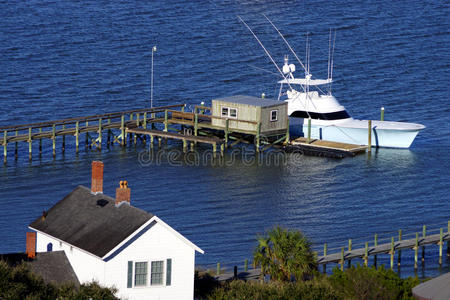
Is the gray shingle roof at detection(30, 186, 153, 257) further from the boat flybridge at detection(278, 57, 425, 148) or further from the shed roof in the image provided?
the boat flybridge at detection(278, 57, 425, 148)

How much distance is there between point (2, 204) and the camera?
196 feet

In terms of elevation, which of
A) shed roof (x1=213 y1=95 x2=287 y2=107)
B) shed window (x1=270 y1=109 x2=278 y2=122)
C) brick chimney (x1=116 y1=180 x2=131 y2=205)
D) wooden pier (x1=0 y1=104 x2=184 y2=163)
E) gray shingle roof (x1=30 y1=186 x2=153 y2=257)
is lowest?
gray shingle roof (x1=30 y1=186 x2=153 y2=257)

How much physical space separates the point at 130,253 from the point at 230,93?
49499 millimetres

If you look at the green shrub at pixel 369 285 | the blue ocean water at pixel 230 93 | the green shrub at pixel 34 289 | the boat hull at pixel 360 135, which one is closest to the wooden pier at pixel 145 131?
the blue ocean water at pixel 230 93

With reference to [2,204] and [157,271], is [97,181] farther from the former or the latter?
[2,204]

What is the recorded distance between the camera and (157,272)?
39.8 m

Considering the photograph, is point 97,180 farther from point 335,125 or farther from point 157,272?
point 335,125

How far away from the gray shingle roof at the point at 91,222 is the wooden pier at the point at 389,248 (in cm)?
1076

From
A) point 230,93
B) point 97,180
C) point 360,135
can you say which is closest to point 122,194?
point 97,180

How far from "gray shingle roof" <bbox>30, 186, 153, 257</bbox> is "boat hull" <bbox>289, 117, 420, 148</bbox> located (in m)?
32.8

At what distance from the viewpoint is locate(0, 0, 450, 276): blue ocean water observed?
58.4 metres

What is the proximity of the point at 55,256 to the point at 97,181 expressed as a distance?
3465mm

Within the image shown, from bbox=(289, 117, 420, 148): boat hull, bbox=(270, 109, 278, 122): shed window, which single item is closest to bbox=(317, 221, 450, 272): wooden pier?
bbox=(289, 117, 420, 148): boat hull

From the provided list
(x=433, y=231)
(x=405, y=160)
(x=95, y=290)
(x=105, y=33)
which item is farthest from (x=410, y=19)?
(x=95, y=290)
